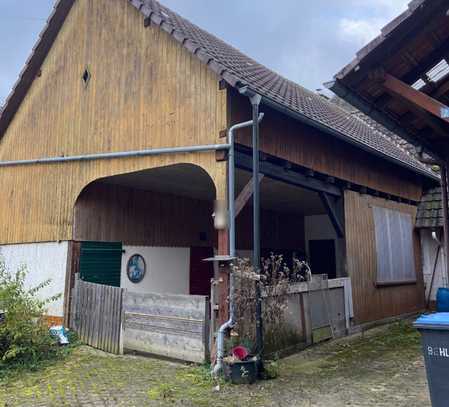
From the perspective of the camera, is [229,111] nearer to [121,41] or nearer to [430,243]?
[121,41]

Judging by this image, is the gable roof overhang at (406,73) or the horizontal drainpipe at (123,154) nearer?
the gable roof overhang at (406,73)

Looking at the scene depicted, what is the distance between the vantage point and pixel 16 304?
7797mm

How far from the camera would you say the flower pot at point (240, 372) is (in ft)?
20.4

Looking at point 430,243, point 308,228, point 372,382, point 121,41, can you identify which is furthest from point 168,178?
point 430,243

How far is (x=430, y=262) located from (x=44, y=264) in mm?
10662

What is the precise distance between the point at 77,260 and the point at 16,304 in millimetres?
1775

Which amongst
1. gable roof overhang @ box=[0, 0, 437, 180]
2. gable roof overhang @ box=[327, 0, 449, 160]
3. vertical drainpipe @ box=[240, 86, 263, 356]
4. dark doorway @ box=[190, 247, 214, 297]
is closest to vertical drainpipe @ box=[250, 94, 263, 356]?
vertical drainpipe @ box=[240, 86, 263, 356]

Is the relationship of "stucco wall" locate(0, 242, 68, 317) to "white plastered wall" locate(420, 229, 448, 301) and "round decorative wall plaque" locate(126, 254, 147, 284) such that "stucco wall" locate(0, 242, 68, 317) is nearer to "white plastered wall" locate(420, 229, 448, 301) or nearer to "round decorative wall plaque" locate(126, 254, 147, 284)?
"round decorative wall plaque" locate(126, 254, 147, 284)

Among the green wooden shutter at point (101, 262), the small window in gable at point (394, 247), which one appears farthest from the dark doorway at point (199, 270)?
the small window in gable at point (394, 247)

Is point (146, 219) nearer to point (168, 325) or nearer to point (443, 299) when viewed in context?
point (168, 325)

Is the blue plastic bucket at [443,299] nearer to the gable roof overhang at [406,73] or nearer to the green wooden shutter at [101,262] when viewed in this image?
the gable roof overhang at [406,73]

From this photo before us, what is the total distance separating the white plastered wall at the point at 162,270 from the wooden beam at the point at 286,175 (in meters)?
3.60

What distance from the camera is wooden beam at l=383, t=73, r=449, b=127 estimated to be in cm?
567

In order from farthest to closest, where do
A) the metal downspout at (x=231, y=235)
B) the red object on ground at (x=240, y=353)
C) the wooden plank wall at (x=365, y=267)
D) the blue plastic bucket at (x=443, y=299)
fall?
the wooden plank wall at (x=365, y=267), the blue plastic bucket at (x=443, y=299), the metal downspout at (x=231, y=235), the red object on ground at (x=240, y=353)
